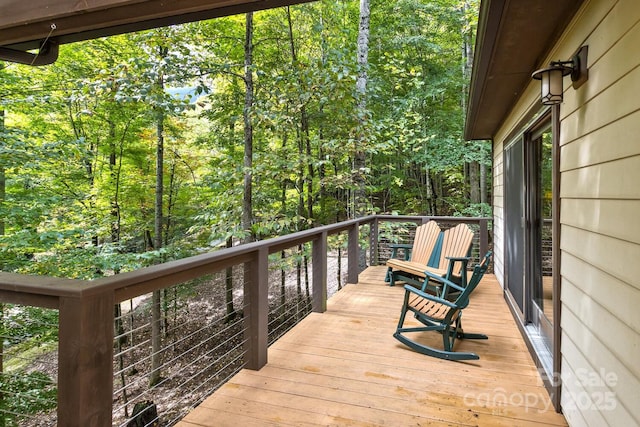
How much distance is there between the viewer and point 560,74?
2.06m

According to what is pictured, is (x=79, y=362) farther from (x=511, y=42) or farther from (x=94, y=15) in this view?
(x=511, y=42)

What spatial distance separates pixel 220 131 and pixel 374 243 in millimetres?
5064

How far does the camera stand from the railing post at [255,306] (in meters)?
2.63

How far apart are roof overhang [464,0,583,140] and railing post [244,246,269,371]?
204 centimetres

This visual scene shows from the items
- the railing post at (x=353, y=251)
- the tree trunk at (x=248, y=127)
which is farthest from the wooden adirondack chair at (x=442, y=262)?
the tree trunk at (x=248, y=127)

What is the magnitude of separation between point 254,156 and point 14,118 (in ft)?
17.4

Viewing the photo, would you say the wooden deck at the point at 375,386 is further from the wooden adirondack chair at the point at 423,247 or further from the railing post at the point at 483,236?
the railing post at the point at 483,236

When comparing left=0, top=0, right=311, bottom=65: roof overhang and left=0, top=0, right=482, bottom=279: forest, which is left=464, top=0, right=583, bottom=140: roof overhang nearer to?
left=0, top=0, right=311, bottom=65: roof overhang

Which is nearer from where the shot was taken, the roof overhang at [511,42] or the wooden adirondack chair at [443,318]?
the roof overhang at [511,42]

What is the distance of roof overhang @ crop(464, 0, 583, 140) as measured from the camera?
194 centimetres

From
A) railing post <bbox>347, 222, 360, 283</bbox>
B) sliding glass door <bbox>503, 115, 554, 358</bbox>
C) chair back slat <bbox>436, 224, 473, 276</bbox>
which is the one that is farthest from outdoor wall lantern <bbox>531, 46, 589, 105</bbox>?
railing post <bbox>347, 222, 360, 283</bbox>

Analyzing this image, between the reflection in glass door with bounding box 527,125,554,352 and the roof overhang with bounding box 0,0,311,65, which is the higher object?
the roof overhang with bounding box 0,0,311,65

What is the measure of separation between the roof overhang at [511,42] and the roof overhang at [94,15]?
1349mm

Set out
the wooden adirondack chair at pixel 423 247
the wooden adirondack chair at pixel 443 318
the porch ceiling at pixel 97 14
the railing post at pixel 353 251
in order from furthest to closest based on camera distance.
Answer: the wooden adirondack chair at pixel 423 247, the railing post at pixel 353 251, the wooden adirondack chair at pixel 443 318, the porch ceiling at pixel 97 14
